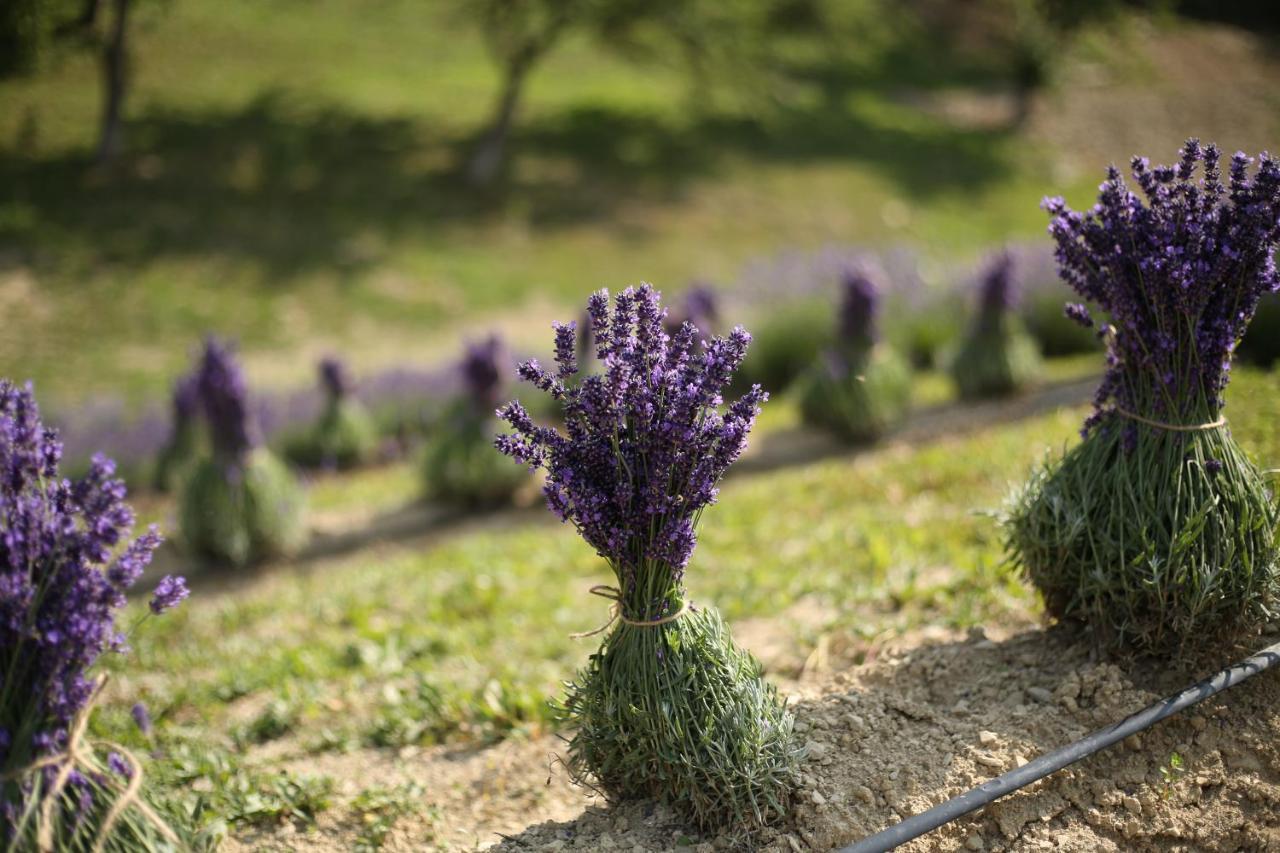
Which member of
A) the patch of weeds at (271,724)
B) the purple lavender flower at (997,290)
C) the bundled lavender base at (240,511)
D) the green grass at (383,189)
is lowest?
the patch of weeds at (271,724)

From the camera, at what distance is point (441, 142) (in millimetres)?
18641

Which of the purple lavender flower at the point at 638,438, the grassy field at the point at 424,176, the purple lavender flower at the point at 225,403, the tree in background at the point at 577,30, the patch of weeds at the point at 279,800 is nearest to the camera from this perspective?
the purple lavender flower at the point at 638,438

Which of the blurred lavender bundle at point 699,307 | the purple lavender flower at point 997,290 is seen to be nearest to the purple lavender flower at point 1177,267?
the blurred lavender bundle at point 699,307

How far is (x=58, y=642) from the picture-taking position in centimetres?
245

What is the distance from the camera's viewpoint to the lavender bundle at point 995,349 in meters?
8.69

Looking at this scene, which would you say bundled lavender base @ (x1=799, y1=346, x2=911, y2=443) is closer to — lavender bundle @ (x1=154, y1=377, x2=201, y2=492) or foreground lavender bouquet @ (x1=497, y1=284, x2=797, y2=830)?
lavender bundle @ (x1=154, y1=377, x2=201, y2=492)

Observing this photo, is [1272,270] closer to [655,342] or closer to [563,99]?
[655,342]

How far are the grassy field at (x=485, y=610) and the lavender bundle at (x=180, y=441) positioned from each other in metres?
1.78

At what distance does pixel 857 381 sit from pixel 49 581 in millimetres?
6555

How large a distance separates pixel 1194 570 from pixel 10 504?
330 centimetres

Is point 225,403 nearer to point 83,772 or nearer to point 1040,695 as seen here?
point 83,772

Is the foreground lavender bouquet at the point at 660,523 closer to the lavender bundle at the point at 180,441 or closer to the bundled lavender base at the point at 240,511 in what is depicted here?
the bundled lavender base at the point at 240,511

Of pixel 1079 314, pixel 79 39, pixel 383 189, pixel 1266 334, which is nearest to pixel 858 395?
pixel 1266 334

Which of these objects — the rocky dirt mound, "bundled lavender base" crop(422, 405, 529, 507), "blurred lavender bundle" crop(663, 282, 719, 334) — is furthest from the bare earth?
"blurred lavender bundle" crop(663, 282, 719, 334)
